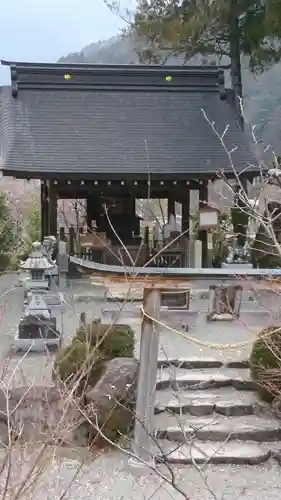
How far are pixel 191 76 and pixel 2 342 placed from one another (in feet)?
19.4

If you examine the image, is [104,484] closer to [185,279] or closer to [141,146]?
[185,279]

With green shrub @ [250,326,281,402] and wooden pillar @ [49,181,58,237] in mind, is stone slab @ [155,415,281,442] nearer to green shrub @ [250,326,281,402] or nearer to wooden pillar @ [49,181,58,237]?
green shrub @ [250,326,281,402]

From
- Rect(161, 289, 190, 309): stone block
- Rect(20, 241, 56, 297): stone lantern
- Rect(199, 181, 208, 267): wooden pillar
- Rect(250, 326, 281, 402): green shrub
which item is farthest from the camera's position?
Rect(199, 181, 208, 267): wooden pillar

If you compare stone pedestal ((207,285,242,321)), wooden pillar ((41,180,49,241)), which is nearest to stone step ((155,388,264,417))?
stone pedestal ((207,285,242,321))

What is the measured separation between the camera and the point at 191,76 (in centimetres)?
1111

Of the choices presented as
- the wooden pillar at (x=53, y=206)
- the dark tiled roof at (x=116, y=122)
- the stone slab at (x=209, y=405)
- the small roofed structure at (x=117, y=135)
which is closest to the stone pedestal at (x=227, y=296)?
the stone slab at (x=209, y=405)

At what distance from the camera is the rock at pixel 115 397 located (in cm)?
578

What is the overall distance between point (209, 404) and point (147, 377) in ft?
3.19

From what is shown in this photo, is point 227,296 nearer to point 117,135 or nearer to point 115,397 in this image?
point 115,397

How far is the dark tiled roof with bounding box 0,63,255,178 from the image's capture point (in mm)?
9625

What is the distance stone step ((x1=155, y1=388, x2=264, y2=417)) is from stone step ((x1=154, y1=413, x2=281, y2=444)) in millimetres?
102

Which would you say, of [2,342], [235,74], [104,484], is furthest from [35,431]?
[235,74]

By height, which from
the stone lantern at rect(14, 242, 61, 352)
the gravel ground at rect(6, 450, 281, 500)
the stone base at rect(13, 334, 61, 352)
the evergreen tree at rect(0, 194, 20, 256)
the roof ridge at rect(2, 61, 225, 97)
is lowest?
the gravel ground at rect(6, 450, 281, 500)

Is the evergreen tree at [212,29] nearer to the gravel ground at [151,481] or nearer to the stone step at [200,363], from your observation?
the stone step at [200,363]
